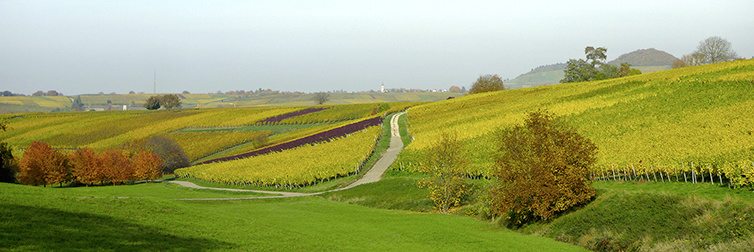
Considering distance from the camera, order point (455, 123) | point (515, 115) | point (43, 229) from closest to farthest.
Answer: point (43, 229), point (515, 115), point (455, 123)

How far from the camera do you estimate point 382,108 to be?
569 ft

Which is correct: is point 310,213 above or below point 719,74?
below

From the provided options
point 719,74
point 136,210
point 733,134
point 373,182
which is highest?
point 719,74

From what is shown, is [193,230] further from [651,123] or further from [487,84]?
[487,84]

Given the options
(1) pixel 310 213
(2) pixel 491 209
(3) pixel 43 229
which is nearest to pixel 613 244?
(2) pixel 491 209

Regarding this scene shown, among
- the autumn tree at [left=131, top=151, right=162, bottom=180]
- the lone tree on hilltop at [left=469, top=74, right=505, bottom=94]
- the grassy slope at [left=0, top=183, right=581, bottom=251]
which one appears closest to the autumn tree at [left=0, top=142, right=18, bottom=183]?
the autumn tree at [left=131, top=151, right=162, bottom=180]

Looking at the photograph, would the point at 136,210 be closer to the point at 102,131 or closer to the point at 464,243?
the point at 464,243

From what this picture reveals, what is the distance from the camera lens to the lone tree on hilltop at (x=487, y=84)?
593ft

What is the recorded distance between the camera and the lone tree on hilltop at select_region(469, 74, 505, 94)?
7116 inches

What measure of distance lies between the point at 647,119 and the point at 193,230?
5318cm

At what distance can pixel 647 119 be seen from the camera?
194 ft

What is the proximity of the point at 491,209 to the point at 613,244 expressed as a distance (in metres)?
12.5

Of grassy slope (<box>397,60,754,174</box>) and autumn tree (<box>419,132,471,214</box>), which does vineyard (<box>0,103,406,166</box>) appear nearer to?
grassy slope (<box>397,60,754,174</box>)

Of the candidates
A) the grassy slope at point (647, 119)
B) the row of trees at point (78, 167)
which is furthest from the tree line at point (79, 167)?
the grassy slope at point (647, 119)
